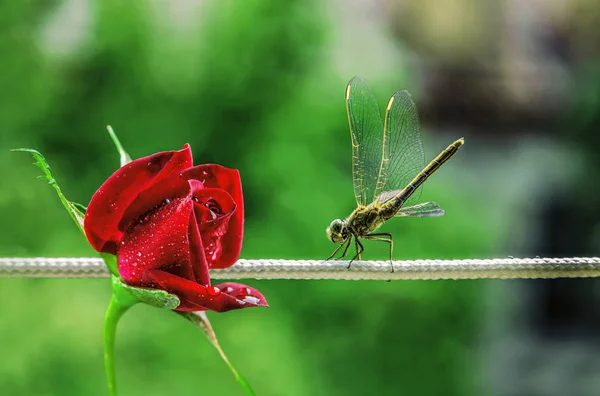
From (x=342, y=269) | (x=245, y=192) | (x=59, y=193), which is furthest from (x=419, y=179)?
(x=245, y=192)

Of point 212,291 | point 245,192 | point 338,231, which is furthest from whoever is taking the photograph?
point 245,192

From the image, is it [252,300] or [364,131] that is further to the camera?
[364,131]

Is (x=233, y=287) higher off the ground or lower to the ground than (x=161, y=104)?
higher

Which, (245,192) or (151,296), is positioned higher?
(151,296)

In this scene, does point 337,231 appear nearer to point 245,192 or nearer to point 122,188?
point 122,188

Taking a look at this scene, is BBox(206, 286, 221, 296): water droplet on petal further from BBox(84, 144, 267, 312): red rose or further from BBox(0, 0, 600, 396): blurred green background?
BBox(0, 0, 600, 396): blurred green background

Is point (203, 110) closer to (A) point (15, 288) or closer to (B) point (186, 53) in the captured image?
(B) point (186, 53)

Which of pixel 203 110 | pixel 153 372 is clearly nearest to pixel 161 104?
pixel 203 110
